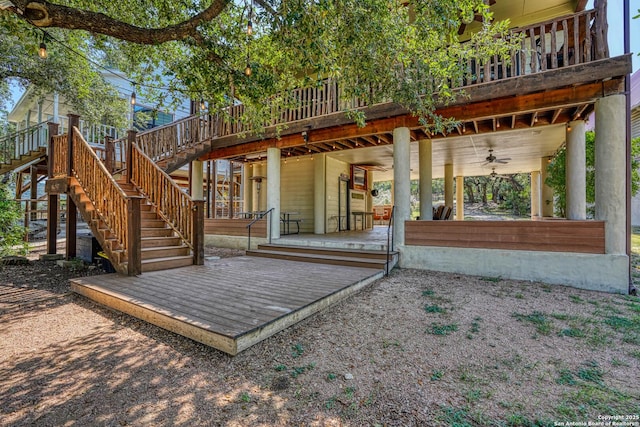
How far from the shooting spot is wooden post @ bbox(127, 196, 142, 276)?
4.84m

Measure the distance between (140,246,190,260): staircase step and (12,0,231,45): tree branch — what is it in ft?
11.2

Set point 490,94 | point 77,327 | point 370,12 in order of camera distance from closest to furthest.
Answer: point 77,327
point 370,12
point 490,94

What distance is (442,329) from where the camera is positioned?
3.43m

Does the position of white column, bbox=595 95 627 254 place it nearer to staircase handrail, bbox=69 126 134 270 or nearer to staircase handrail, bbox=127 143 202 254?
staircase handrail, bbox=127 143 202 254

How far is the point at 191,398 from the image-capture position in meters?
→ 2.17

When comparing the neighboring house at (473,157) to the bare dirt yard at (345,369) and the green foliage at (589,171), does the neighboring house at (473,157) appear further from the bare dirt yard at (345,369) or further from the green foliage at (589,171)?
the bare dirt yard at (345,369)

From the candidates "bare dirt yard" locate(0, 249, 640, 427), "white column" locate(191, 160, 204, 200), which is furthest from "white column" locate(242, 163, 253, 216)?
"bare dirt yard" locate(0, 249, 640, 427)

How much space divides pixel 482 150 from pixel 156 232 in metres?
9.58

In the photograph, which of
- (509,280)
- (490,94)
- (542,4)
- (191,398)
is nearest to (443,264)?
(509,280)

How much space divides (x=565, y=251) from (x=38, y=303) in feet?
27.7

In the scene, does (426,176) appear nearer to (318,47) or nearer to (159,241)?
(318,47)

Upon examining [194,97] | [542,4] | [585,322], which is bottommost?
[585,322]

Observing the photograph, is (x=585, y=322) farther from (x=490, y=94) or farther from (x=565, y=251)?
(x=490, y=94)

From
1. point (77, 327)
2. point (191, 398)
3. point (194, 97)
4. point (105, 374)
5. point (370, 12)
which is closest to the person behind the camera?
point (191, 398)
